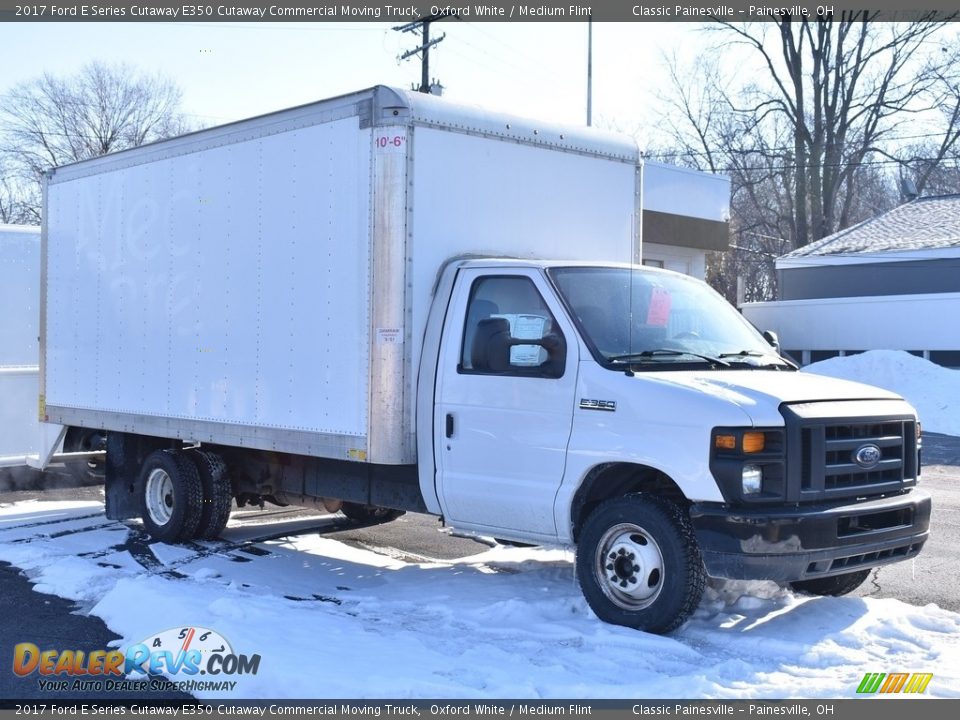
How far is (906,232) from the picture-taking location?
34.5 metres

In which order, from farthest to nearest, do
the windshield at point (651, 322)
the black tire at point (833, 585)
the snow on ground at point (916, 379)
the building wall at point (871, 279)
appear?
the building wall at point (871, 279)
the snow on ground at point (916, 379)
the black tire at point (833, 585)
the windshield at point (651, 322)

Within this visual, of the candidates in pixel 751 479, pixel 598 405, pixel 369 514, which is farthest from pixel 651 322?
pixel 369 514

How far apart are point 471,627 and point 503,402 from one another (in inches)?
56.0

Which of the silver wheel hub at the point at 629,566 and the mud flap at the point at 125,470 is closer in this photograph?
the silver wheel hub at the point at 629,566

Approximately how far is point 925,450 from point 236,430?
13.8m

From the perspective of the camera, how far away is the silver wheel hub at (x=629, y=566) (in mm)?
6285

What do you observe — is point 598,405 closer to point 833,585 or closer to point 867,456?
point 867,456

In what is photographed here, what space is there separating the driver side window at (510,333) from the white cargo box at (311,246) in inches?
16.4

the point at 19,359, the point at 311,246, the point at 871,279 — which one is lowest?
the point at 19,359

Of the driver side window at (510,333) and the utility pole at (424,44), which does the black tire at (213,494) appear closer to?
the driver side window at (510,333)

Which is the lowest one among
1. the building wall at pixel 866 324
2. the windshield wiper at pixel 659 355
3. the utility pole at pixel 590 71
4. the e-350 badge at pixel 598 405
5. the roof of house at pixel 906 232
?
the e-350 badge at pixel 598 405

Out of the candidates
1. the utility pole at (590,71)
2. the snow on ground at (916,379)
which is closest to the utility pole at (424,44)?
the utility pole at (590,71)

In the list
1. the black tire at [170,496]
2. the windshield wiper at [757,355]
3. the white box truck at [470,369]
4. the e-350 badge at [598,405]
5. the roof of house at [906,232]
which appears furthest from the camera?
the roof of house at [906,232]

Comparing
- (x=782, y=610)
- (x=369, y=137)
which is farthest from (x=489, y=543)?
(x=369, y=137)
